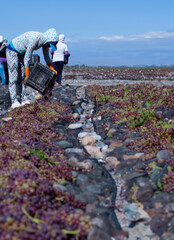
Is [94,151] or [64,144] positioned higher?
[64,144]

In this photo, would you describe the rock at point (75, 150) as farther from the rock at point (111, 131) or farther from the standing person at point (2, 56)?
the standing person at point (2, 56)

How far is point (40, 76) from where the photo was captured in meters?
9.06

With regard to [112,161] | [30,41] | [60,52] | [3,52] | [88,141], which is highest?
[60,52]

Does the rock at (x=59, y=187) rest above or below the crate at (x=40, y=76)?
below

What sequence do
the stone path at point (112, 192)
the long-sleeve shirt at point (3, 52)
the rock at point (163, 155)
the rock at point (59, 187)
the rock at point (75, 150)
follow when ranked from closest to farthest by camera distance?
the stone path at point (112, 192) < the rock at point (59, 187) < the rock at point (163, 155) < the rock at point (75, 150) < the long-sleeve shirt at point (3, 52)

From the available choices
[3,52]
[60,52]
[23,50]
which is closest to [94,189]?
[23,50]

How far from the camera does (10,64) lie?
8469 millimetres

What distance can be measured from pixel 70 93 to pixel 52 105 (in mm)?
3457

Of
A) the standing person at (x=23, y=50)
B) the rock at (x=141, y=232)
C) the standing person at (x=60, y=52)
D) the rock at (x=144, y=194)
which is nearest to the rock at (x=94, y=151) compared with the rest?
the rock at (x=144, y=194)

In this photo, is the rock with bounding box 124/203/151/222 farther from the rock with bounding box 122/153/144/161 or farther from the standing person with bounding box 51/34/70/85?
the standing person with bounding box 51/34/70/85

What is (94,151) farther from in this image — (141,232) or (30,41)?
(30,41)

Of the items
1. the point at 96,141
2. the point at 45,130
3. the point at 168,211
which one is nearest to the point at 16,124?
the point at 45,130

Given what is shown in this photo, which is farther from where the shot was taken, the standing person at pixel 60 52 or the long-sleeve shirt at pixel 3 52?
the standing person at pixel 60 52

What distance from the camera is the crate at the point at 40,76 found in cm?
887
